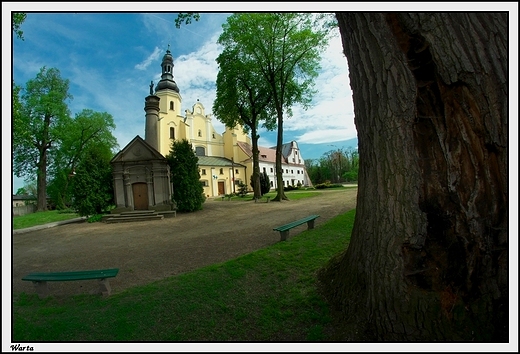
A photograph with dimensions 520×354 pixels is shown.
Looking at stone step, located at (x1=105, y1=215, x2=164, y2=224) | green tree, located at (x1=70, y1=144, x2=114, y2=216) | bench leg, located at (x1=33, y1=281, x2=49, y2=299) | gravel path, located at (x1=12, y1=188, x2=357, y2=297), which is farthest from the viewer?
green tree, located at (x1=70, y1=144, x2=114, y2=216)

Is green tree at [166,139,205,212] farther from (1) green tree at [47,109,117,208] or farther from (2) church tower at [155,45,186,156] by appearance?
(2) church tower at [155,45,186,156]

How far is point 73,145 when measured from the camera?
3066 cm

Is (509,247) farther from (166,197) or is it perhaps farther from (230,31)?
(230,31)

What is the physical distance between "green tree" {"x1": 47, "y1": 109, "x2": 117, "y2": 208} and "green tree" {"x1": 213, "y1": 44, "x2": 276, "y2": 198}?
15902 millimetres

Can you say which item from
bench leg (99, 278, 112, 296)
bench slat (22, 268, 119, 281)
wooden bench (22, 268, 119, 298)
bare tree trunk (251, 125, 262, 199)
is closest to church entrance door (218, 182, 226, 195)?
bare tree trunk (251, 125, 262, 199)

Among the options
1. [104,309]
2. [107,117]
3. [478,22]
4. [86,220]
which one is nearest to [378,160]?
[478,22]

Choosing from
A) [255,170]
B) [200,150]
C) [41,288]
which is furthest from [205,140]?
[41,288]

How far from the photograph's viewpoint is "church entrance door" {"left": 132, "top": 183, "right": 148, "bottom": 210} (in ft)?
57.6

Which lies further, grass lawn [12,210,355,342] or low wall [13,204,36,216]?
low wall [13,204,36,216]

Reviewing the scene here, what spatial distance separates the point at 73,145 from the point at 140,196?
65.7ft

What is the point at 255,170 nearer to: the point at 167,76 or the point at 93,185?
the point at 93,185

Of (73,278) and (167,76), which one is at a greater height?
(167,76)

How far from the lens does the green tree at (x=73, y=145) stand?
30062mm

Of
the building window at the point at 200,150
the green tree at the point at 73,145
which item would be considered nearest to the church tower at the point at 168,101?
the building window at the point at 200,150
